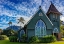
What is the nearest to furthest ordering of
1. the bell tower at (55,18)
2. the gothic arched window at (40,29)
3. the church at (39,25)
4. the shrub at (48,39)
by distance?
the shrub at (48,39)
the church at (39,25)
the gothic arched window at (40,29)
the bell tower at (55,18)

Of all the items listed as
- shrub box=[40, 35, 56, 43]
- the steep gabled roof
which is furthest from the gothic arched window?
the steep gabled roof

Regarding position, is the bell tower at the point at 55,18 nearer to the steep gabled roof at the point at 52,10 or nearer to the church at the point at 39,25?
the steep gabled roof at the point at 52,10

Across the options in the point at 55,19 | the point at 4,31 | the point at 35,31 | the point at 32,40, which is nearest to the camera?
the point at 32,40

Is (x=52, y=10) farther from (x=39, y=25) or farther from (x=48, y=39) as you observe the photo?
(x=48, y=39)

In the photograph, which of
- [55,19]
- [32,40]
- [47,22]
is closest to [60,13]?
[55,19]

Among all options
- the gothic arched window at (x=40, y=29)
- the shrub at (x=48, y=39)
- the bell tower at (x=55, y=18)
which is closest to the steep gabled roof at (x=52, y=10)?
the bell tower at (x=55, y=18)

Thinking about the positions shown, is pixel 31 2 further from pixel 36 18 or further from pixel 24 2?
pixel 36 18

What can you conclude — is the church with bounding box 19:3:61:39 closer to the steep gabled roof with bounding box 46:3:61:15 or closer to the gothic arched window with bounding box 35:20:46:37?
the gothic arched window with bounding box 35:20:46:37

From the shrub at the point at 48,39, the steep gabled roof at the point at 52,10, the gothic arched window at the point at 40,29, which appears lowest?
the shrub at the point at 48,39

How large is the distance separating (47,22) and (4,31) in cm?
3551

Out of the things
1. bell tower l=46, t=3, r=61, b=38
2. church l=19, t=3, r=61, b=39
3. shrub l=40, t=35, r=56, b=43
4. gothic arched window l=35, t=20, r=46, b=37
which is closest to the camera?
shrub l=40, t=35, r=56, b=43

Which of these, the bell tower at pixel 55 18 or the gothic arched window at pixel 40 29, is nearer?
the gothic arched window at pixel 40 29

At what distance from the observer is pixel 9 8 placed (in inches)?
1204

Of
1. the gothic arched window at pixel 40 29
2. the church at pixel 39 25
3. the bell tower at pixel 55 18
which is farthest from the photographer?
the bell tower at pixel 55 18
